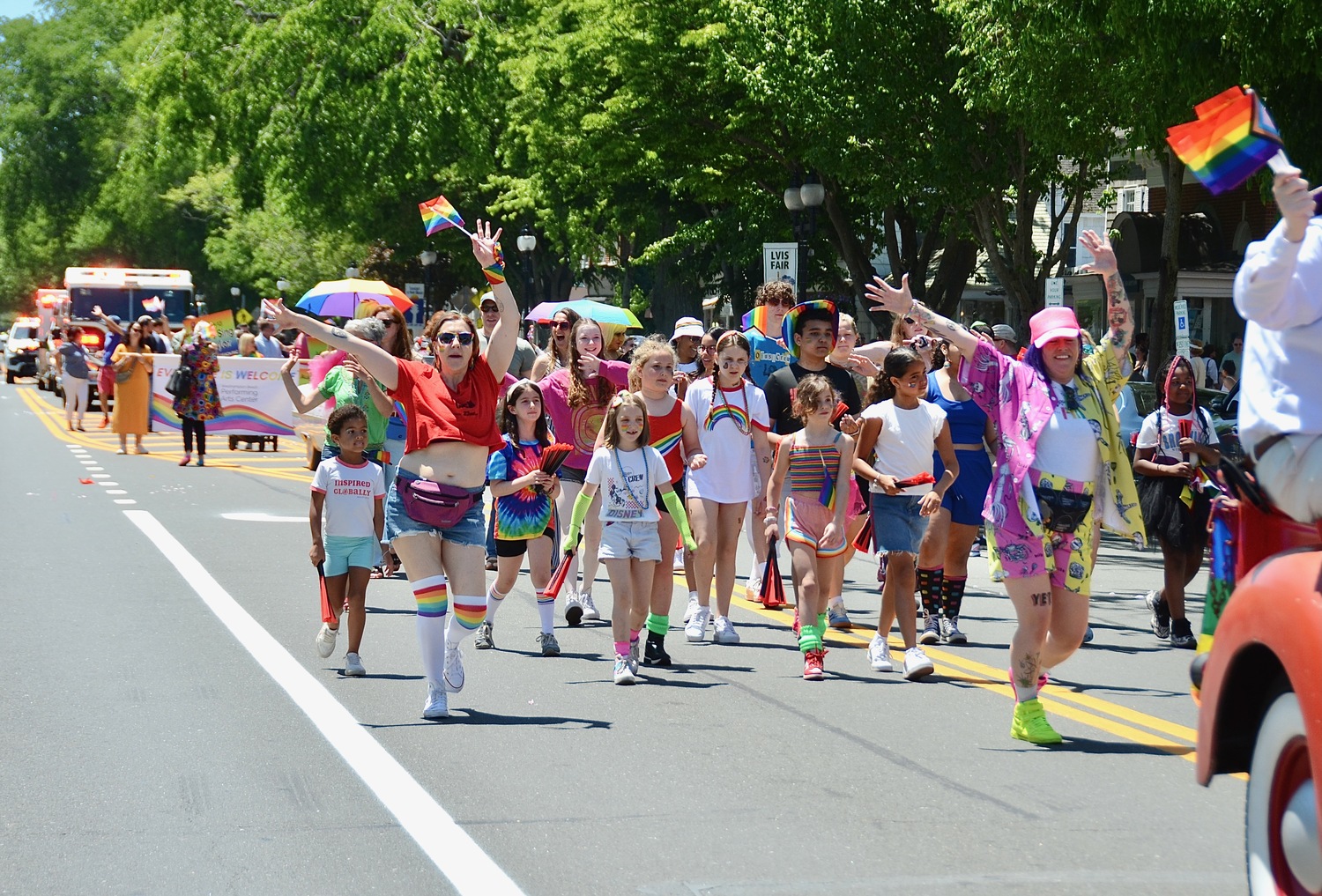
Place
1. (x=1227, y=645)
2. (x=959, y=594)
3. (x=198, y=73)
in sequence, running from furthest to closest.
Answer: (x=198, y=73) → (x=959, y=594) → (x=1227, y=645)

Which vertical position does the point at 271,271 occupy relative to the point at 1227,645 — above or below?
above

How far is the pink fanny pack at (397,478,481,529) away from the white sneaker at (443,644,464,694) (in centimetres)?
67

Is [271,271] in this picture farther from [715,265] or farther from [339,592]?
[339,592]

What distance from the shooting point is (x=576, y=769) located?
7.07m

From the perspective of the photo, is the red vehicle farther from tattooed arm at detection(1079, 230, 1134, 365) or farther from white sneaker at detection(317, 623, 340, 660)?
white sneaker at detection(317, 623, 340, 660)

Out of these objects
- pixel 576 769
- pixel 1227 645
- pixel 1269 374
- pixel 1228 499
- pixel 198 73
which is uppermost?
pixel 198 73

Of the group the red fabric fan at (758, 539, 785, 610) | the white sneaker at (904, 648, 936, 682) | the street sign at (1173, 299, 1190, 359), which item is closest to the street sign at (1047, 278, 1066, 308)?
the street sign at (1173, 299, 1190, 359)

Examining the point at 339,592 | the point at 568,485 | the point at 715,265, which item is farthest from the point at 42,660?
the point at 715,265

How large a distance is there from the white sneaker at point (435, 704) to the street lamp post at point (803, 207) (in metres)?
16.0

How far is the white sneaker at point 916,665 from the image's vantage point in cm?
914

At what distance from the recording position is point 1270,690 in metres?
4.39

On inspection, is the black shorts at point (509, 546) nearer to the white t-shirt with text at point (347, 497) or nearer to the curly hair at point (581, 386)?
the curly hair at point (581, 386)

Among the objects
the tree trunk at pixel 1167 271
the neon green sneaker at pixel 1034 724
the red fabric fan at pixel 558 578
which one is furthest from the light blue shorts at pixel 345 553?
the tree trunk at pixel 1167 271

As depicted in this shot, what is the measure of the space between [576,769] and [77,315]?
41006mm
